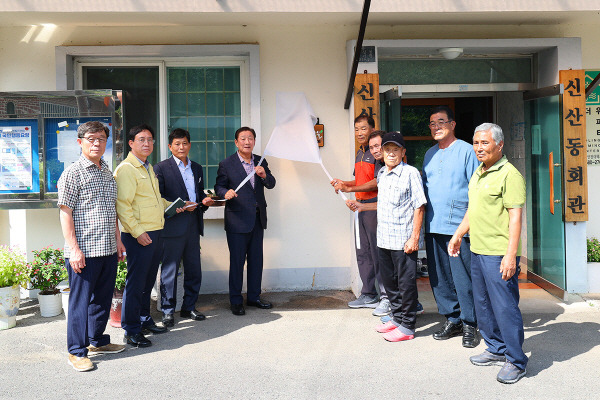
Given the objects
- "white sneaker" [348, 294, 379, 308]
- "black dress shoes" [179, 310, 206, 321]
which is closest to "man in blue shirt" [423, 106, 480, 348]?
"white sneaker" [348, 294, 379, 308]

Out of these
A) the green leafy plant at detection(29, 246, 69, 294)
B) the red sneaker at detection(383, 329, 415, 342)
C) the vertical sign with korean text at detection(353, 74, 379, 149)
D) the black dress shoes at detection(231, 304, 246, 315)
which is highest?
the vertical sign with korean text at detection(353, 74, 379, 149)

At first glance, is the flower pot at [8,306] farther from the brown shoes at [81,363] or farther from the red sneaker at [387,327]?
the red sneaker at [387,327]

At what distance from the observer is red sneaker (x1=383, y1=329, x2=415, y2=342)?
473 centimetres

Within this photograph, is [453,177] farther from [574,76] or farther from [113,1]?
[113,1]

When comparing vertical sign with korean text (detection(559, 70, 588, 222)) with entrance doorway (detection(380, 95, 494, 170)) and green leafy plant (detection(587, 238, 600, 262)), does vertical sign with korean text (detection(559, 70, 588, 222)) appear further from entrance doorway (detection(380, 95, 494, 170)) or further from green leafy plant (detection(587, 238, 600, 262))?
entrance doorway (detection(380, 95, 494, 170))

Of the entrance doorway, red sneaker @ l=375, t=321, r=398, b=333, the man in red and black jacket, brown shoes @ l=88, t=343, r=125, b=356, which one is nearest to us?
brown shoes @ l=88, t=343, r=125, b=356

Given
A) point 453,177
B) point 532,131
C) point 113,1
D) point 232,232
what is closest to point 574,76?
point 532,131

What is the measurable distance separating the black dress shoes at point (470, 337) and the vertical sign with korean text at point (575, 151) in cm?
220

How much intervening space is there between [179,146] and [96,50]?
1830 mm

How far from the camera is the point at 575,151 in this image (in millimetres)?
5980

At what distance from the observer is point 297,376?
4.02m

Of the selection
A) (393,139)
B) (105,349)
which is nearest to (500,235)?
(393,139)

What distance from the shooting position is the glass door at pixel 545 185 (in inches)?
238

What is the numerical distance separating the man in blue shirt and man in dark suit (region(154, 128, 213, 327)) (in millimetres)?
2099
